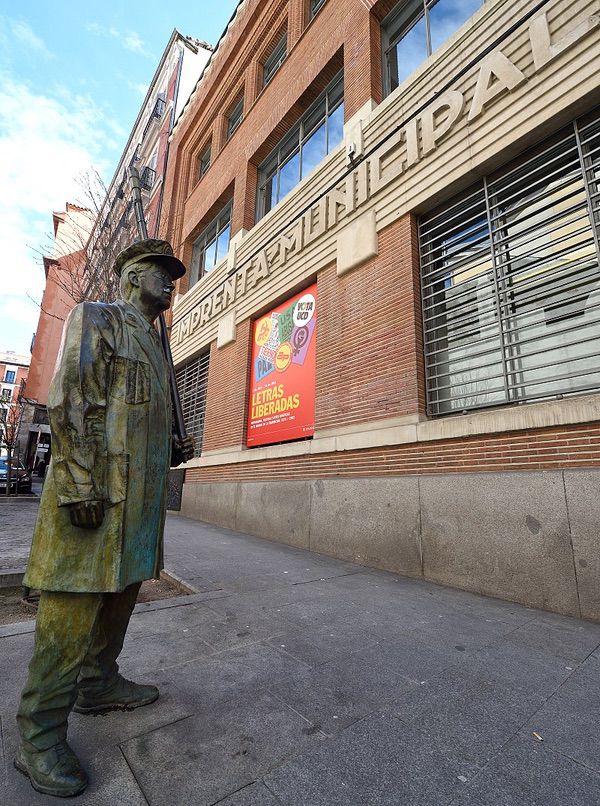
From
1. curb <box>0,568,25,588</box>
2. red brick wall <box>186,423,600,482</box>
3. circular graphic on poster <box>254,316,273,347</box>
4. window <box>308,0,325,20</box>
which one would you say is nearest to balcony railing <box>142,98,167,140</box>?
window <box>308,0,325,20</box>

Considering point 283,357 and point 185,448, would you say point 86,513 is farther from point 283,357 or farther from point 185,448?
point 283,357

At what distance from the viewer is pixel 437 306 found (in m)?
6.18

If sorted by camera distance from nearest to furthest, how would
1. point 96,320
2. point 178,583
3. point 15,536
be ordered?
point 96,320 → point 178,583 → point 15,536

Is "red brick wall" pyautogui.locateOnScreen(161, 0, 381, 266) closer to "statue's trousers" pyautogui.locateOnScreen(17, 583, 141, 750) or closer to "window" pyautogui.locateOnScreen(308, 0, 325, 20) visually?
"window" pyautogui.locateOnScreen(308, 0, 325, 20)

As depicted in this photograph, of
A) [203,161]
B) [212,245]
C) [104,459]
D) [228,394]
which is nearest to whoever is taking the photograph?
[104,459]

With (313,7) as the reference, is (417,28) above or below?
below

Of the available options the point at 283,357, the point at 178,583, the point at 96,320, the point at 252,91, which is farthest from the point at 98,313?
the point at 252,91

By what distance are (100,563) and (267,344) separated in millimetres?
8327

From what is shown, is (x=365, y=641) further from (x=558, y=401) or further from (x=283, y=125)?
(x=283, y=125)

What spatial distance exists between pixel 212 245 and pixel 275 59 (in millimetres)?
6000

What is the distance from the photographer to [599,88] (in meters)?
4.61

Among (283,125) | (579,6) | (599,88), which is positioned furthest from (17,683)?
(283,125)

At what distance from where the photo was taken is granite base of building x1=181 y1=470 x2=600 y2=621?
12.7 ft

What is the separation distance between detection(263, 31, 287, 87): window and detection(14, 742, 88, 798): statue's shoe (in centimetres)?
1522
